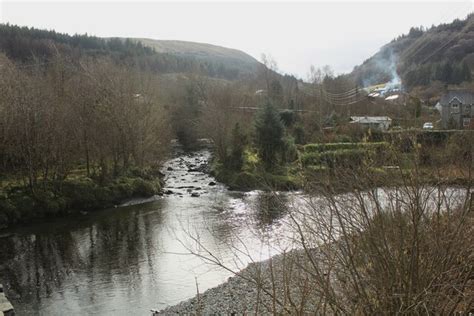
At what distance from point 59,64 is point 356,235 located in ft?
134

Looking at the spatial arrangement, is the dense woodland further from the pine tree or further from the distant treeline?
the distant treeline

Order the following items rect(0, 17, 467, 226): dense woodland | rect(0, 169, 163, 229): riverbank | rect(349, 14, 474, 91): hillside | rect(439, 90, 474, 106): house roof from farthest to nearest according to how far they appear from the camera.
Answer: rect(439, 90, 474, 106): house roof, rect(0, 17, 467, 226): dense woodland, rect(0, 169, 163, 229): riverbank, rect(349, 14, 474, 91): hillside

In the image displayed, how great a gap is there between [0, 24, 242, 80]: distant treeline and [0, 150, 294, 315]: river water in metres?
59.4

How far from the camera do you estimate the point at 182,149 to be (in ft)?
188

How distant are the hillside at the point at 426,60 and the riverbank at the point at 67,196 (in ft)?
65.8

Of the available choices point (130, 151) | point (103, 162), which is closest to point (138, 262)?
point (103, 162)

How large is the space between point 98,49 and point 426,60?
115544 mm

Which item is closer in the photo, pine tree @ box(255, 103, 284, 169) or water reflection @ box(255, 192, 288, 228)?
water reflection @ box(255, 192, 288, 228)

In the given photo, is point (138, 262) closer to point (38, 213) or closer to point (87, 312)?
point (87, 312)

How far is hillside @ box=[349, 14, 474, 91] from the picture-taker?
21498 mm

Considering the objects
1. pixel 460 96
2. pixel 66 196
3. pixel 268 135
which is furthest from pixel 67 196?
pixel 460 96

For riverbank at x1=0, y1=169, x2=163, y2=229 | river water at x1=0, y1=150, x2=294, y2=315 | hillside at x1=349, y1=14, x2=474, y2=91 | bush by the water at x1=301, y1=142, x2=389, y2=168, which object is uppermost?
hillside at x1=349, y1=14, x2=474, y2=91

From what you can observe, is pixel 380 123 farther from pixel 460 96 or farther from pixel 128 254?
pixel 460 96

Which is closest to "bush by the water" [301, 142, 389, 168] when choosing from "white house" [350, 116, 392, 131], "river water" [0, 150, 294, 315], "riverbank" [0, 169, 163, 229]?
"white house" [350, 116, 392, 131]
